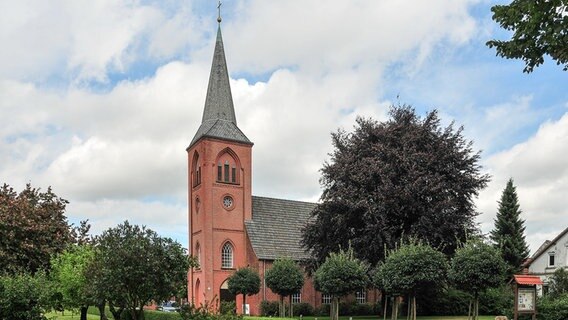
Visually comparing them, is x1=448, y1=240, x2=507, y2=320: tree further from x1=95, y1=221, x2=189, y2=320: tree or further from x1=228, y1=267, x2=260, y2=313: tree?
x1=228, y1=267, x2=260, y2=313: tree

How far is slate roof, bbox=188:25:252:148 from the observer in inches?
1976

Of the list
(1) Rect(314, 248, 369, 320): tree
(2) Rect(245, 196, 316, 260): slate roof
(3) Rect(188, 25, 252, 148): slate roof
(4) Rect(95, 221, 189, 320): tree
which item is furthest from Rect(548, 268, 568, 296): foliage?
(4) Rect(95, 221, 189, 320): tree

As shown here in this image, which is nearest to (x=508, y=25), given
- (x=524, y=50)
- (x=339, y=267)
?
(x=524, y=50)

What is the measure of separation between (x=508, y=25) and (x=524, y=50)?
0.59 meters

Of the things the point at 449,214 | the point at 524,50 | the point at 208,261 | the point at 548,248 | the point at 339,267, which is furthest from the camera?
the point at 548,248

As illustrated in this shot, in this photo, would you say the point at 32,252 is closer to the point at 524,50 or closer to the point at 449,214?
the point at 449,214

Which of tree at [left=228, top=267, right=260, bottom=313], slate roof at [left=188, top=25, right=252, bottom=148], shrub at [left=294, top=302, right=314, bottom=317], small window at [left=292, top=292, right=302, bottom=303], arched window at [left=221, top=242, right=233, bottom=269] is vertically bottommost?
shrub at [left=294, top=302, right=314, bottom=317]

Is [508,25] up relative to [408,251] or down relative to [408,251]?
up

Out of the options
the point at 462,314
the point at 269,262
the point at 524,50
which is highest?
the point at 524,50

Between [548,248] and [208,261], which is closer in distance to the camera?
[208,261]

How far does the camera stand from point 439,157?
36.4 meters

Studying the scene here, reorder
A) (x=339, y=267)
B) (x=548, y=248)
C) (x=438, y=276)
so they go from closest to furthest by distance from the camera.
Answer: (x=438, y=276)
(x=339, y=267)
(x=548, y=248)

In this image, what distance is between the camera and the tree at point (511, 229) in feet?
159

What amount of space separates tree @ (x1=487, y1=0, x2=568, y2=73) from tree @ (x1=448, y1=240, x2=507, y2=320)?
568 inches
